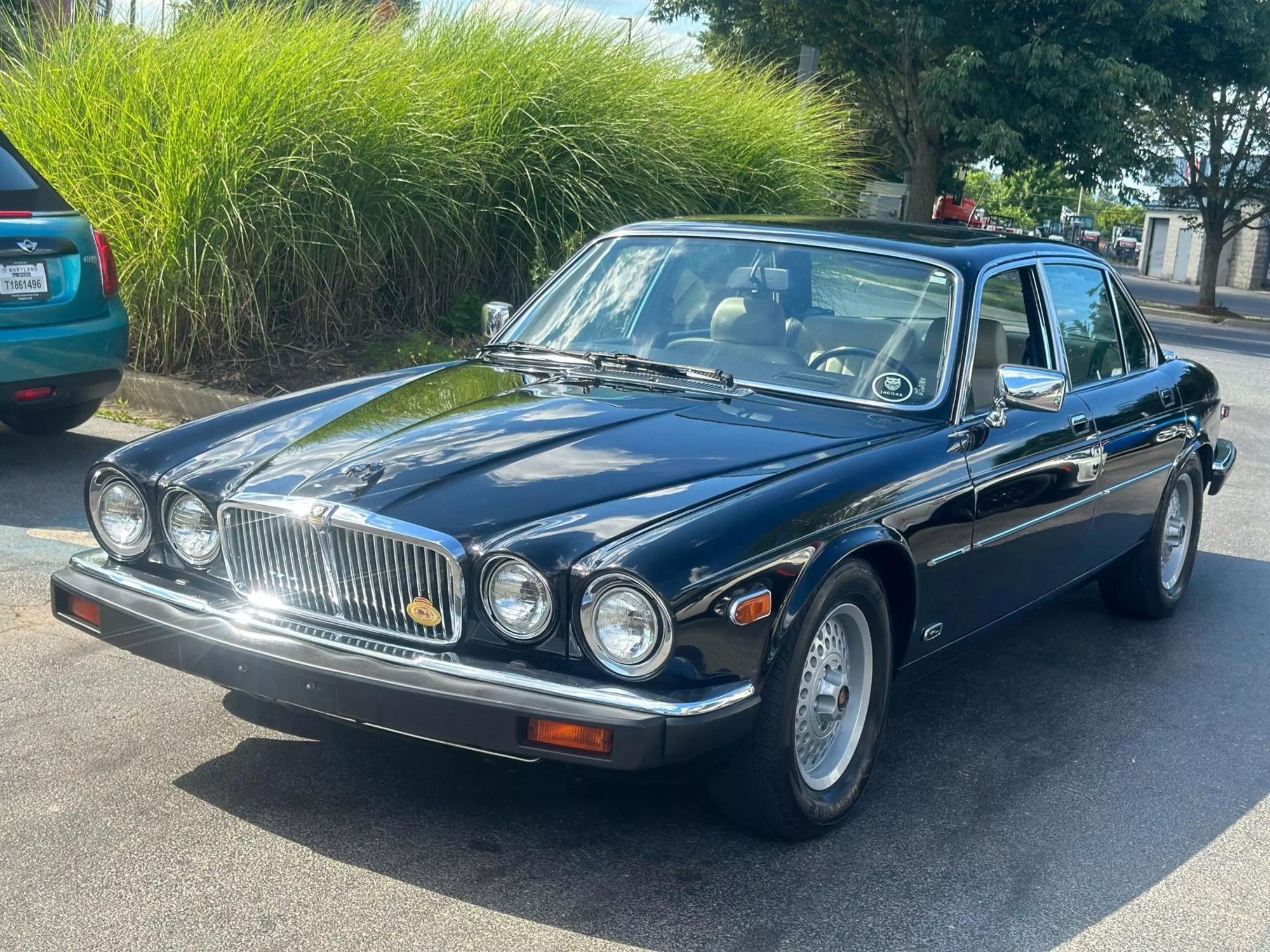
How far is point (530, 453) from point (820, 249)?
1568 mm

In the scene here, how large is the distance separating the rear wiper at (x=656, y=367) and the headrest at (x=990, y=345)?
813 mm

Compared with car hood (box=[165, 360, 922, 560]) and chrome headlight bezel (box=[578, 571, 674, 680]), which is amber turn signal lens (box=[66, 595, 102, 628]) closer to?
car hood (box=[165, 360, 922, 560])

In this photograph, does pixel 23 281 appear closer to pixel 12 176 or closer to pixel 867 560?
pixel 12 176

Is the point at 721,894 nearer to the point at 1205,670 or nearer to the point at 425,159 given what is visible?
the point at 1205,670

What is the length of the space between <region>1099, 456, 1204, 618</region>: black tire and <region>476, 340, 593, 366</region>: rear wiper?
236cm

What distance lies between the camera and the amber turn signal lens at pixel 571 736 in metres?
3.04

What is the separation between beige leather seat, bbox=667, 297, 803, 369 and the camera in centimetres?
453

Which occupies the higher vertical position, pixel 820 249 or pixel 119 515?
pixel 820 249

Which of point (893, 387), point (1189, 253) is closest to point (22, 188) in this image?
point (893, 387)

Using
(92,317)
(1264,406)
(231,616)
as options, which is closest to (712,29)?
(1264,406)

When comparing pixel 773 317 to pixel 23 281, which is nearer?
pixel 773 317

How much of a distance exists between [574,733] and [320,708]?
628 mm

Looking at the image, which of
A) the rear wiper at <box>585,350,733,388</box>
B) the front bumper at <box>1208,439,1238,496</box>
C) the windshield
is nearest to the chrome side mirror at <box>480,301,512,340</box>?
the windshield

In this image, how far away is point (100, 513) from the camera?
3895 mm
